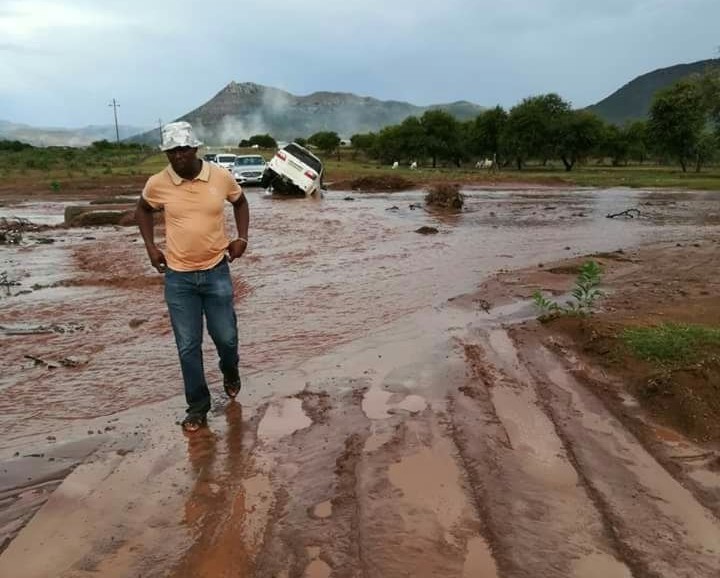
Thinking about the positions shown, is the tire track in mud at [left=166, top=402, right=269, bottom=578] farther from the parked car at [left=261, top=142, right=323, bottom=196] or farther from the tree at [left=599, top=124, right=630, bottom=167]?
the tree at [left=599, top=124, right=630, bottom=167]

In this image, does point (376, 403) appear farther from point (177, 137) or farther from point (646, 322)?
point (646, 322)

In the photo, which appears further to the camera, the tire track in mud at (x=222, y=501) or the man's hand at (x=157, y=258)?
the man's hand at (x=157, y=258)

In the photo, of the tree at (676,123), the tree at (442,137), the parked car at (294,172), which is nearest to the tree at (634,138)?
the tree at (442,137)

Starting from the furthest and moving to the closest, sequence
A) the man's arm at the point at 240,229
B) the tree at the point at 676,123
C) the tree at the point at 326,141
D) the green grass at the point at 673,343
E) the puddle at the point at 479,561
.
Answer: the tree at the point at 326,141 < the tree at the point at 676,123 < the green grass at the point at 673,343 < the man's arm at the point at 240,229 < the puddle at the point at 479,561

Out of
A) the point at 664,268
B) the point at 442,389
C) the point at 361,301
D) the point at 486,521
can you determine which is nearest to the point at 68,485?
the point at 486,521

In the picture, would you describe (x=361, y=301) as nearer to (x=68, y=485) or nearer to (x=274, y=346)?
(x=274, y=346)

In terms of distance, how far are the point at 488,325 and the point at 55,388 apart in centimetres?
413

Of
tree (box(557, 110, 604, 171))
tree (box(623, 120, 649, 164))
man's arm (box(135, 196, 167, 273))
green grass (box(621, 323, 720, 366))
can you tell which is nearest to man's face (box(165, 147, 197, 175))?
man's arm (box(135, 196, 167, 273))

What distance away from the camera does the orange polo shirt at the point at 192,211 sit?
13.4 ft

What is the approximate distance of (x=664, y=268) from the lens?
33.1 feet

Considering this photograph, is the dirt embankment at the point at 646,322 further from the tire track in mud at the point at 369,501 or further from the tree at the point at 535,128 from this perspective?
the tree at the point at 535,128

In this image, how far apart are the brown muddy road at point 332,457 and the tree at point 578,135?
170ft

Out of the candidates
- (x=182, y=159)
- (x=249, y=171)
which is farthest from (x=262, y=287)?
(x=249, y=171)

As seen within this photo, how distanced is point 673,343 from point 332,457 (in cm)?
302
